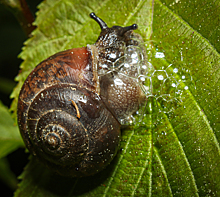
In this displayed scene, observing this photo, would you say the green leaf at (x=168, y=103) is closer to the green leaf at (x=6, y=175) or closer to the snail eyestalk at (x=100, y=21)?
the snail eyestalk at (x=100, y=21)

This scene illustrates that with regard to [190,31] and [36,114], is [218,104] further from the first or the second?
[36,114]

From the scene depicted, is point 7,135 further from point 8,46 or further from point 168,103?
point 168,103

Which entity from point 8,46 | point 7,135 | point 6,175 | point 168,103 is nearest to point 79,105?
point 168,103

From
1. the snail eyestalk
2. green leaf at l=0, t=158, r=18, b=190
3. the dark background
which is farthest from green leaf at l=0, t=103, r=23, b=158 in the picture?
the snail eyestalk

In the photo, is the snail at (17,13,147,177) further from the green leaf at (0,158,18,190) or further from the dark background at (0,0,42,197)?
the dark background at (0,0,42,197)

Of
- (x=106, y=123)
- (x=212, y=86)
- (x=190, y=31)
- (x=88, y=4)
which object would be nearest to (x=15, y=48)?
(x=88, y=4)

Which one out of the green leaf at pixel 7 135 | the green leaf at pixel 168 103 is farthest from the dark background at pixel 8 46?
the green leaf at pixel 168 103
